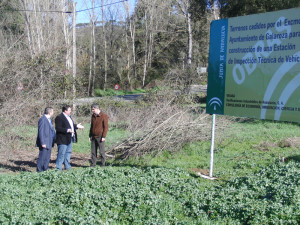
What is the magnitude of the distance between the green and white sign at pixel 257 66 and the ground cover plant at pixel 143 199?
1574 mm

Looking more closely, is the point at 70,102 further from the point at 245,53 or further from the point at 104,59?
the point at 104,59

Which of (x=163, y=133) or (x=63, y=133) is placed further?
(x=163, y=133)

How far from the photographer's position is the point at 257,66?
320 inches

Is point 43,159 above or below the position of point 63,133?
below

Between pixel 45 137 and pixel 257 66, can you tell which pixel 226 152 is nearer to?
pixel 257 66

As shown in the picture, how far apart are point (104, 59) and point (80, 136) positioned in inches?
1597

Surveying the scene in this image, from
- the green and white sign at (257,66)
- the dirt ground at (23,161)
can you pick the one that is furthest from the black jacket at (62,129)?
the green and white sign at (257,66)

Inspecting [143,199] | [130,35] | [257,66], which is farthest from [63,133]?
[130,35]

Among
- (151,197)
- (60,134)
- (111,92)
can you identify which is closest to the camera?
(151,197)

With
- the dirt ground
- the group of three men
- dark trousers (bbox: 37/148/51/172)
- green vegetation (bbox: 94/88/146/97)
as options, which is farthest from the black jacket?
green vegetation (bbox: 94/88/146/97)

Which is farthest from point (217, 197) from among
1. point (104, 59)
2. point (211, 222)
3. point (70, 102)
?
point (104, 59)

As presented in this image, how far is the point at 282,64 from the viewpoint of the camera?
7.68 metres

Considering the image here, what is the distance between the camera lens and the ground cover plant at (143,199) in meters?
5.71

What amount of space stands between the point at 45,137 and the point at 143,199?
12.8ft
